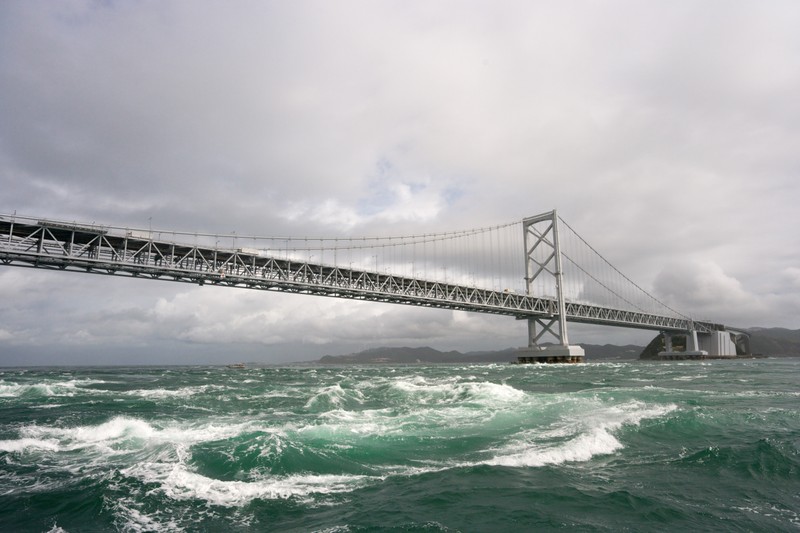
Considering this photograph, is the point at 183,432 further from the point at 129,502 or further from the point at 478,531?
the point at 478,531

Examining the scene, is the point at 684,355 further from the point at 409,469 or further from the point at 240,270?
the point at 409,469

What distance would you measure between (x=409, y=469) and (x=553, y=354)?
201 feet

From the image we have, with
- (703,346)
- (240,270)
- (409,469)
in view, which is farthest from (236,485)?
(703,346)

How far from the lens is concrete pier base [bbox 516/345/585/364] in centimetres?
6381

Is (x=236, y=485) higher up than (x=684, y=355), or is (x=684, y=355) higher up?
(x=236, y=485)

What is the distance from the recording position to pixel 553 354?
212 feet

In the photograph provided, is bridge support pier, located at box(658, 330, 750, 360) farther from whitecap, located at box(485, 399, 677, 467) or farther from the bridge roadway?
whitecap, located at box(485, 399, 677, 467)

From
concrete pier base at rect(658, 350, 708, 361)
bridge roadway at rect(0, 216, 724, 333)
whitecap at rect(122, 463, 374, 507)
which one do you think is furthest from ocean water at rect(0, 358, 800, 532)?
concrete pier base at rect(658, 350, 708, 361)

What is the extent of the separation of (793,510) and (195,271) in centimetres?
4534

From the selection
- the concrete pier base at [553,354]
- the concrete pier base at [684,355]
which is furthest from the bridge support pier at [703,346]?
the concrete pier base at [553,354]

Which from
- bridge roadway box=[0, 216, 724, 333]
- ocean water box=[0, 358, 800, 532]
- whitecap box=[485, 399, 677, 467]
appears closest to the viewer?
ocean water box=[0, 358, 800, 532]

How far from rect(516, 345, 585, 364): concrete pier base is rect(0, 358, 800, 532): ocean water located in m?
50.9

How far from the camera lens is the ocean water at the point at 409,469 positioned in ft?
19.6

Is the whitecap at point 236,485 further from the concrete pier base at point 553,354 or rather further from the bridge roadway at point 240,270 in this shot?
Answer: the concrete pier base at point 553,354
